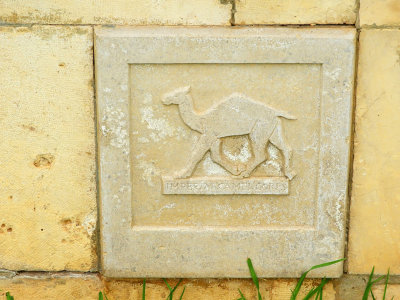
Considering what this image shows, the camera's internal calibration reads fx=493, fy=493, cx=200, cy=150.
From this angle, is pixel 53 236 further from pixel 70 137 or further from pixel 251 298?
pixel 251 298

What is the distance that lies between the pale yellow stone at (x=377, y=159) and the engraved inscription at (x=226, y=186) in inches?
11.7

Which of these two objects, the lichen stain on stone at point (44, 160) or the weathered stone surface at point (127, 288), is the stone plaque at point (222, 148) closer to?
the weathered stone surface at point (127, 288)

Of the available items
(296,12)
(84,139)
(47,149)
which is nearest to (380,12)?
(296,12)

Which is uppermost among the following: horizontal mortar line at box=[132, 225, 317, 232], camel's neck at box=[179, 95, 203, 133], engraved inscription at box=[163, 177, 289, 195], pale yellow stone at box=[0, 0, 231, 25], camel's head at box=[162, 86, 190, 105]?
pale yellow stone at box=[0, 0, 231, 25]

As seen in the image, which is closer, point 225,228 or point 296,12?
point 296,12

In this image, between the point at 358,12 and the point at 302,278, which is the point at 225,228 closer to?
the point at 302,278

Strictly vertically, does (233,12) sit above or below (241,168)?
above

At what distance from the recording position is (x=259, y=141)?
180cm

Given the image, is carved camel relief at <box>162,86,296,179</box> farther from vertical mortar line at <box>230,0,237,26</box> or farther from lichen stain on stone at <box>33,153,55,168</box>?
lichen stain on stone at <box>33,153,55,168</box>

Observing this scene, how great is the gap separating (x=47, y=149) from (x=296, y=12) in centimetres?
104

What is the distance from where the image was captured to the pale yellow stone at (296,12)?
5.72ft

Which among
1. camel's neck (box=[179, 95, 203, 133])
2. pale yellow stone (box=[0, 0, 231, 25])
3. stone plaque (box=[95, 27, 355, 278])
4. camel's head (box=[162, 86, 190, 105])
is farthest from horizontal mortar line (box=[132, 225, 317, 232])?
pale yellow stone (box=[0, 0, 231, 25])

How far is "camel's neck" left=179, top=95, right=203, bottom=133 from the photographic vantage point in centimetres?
177

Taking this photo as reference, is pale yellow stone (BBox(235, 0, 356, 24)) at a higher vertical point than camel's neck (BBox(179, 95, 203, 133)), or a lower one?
higher
